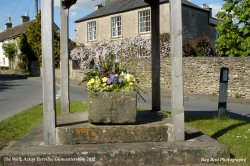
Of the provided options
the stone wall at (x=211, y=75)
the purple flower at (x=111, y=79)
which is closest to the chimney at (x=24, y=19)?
the stone wall at (x=211, y=75)

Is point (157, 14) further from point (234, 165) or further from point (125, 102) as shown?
point (234, 165)

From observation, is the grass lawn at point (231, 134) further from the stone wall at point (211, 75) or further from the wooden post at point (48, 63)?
the stone wall at point (211, 75)

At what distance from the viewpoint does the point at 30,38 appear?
35500 millimetres

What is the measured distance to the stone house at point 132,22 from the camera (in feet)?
102

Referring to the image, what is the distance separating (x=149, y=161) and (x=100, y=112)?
112 centimetres

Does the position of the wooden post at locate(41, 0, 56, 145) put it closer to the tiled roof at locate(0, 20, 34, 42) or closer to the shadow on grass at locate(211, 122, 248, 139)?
the shadow on grass at locate(211, 122, 248, 139)

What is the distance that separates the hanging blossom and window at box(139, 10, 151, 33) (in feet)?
3.38

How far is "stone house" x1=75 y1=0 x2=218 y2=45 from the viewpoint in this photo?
102ft

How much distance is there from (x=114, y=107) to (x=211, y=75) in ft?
52.1

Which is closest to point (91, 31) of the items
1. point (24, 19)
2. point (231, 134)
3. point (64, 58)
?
point (64, 58)

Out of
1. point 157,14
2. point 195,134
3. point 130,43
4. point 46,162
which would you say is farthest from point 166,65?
point 46,162

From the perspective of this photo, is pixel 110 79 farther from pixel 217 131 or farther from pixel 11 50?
pixel 11 50

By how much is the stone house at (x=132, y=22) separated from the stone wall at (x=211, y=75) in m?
8.97

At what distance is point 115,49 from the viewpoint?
33500 mm
